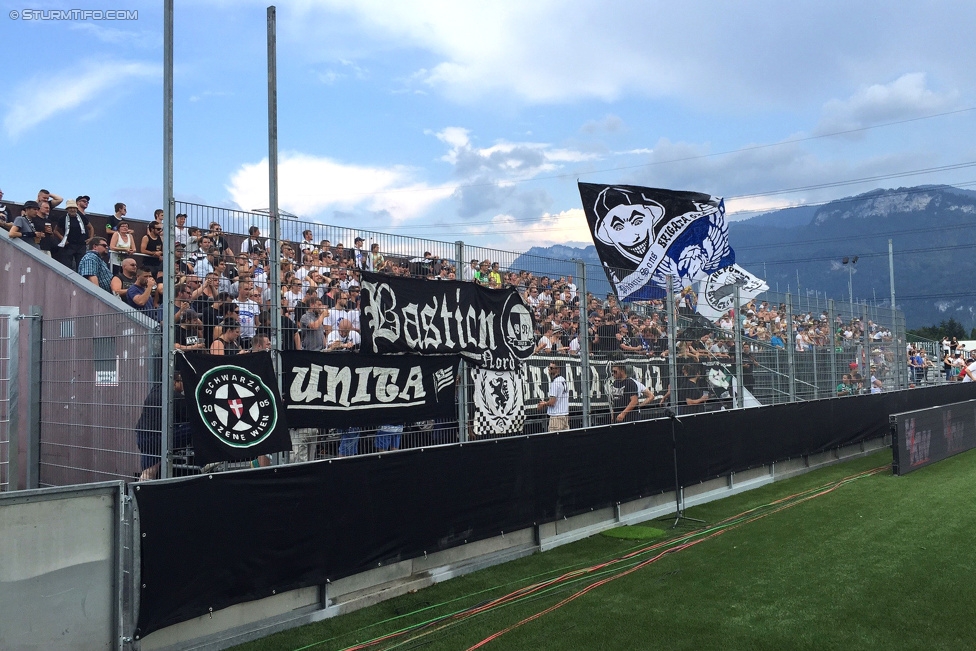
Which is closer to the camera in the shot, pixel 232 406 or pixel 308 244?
pixel 232 406

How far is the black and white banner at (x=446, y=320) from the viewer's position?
7895mm

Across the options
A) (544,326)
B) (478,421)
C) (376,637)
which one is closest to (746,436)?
(544,326)

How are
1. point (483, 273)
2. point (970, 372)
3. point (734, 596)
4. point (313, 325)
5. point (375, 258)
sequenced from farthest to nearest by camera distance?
point (970, 372), point (483, 273), point (375, 258), point (313, 325), point (734, 596)

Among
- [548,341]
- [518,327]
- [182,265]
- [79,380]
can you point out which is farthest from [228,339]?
[548,341]

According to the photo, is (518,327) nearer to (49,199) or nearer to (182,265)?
(182,265)

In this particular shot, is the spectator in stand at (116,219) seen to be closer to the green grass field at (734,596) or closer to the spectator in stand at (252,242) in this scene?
the spectator in stand at (252,242)

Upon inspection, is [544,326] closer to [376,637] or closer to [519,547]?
[519,547]

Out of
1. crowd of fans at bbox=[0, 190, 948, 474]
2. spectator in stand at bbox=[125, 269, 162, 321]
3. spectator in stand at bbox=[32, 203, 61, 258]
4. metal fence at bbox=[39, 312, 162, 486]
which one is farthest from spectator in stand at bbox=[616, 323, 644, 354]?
spectator in stand at bbox=[32, 203, 61, 258]

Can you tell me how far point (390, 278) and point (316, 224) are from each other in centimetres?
108

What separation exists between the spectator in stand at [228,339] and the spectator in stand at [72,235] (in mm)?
6322

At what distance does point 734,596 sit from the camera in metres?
7.10

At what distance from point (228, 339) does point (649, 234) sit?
25.4ft

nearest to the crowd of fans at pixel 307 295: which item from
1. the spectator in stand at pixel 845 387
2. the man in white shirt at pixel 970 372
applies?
the spectator in stand at pixel 845 387

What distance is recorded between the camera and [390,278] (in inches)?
316
